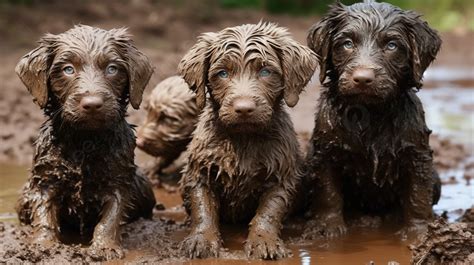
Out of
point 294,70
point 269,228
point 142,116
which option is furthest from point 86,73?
point 142,116

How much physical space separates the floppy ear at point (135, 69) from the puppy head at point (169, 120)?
7.10 ft

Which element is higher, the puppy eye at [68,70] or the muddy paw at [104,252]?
the puppy eye at [68,70]

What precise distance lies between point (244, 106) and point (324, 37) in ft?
4.41

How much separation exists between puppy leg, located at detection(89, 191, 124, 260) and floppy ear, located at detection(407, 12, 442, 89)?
281cm

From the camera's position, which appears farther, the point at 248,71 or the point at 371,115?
the point at 371,115

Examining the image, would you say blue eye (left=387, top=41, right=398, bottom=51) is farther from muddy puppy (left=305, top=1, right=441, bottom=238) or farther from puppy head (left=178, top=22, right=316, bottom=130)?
puppy head (left=178, top=22, right=316, bottom=130)

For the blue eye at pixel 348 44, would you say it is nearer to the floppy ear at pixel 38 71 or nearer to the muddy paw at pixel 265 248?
the muddy paw at pixel 265 248

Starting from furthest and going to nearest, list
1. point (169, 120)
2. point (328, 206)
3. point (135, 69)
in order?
point (169, 120)
point (328, 206)
point (135, 69)

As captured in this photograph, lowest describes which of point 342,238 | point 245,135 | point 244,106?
point 342,238

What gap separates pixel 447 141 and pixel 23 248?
270 inches

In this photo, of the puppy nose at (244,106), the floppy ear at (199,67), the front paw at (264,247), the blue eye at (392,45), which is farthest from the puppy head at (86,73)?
the blue eye at (392,45)

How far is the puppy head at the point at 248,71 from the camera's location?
7.95 metres

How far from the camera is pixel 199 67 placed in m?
8.29

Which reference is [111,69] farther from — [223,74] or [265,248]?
[265,248]
